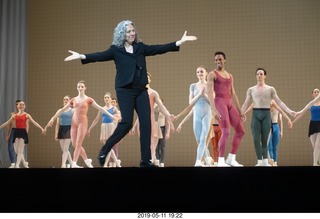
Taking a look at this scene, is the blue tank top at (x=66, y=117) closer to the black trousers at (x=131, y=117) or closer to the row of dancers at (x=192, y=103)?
the row of dancers at (x=192, y=103)

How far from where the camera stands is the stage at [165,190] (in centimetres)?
457

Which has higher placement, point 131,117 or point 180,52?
point 180,52

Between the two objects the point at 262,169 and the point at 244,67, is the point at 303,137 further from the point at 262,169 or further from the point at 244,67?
the point at 262,169

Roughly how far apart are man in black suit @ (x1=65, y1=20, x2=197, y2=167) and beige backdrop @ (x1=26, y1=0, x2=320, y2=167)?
4.46 meters

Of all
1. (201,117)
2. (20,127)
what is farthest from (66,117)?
(201,117)

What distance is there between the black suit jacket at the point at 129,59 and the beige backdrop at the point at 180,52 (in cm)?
448

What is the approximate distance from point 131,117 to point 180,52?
4900 millimetres

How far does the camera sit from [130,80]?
521 centimetres

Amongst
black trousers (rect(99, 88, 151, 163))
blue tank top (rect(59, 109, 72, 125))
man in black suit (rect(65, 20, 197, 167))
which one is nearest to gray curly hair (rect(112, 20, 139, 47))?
man in black suit (rect(65, 20, 197, 167))

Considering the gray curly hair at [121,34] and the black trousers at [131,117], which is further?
the gray curly hair at [121,34]

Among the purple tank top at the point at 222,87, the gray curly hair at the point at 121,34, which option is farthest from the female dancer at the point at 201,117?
the gray curly hair at the point at 121,34

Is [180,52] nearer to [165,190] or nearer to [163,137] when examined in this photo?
[163,137]

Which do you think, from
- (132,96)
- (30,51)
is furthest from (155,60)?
(132,96)

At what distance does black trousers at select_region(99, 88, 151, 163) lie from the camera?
5.21 m
